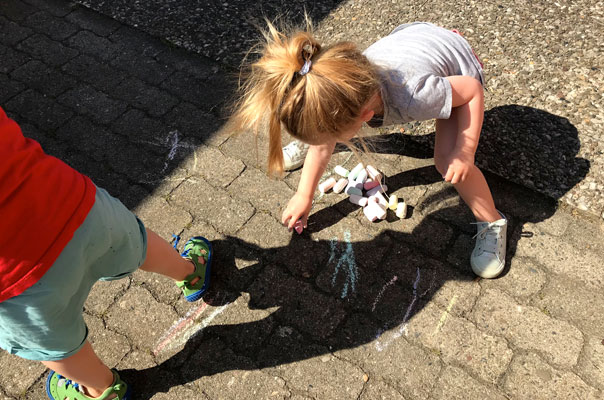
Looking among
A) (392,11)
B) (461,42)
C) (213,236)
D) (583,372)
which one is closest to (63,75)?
(213,236)

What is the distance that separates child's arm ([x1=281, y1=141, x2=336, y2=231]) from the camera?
7.32 feet

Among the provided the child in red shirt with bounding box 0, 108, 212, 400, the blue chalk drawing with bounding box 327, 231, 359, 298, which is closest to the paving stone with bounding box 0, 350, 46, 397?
the child in red shirt with bounding box 0, 108, 212, 400

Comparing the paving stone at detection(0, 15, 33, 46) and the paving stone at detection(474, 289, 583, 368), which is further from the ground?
the paving stone at detection(0, 15, 33, 46)

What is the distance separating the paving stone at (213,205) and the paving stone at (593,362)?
168 centimetres

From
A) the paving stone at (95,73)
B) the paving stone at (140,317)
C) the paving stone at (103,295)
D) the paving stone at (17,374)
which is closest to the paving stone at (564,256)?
the paving stone at (140,317)

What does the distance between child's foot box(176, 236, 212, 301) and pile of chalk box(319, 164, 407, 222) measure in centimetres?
74

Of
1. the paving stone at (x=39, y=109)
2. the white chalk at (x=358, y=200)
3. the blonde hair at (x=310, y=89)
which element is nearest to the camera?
the blonde hair at (x=310, y=89)

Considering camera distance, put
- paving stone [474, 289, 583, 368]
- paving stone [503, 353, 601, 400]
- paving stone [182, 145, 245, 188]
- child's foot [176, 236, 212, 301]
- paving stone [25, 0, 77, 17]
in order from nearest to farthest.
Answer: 1. paving stone [503, 353, 601, 400]
2. paving stone [474, 289, 583, 368]
3. child's foot [176, 236, 212, 301]
4. paving stone [182, 145, 245, 188]
5. paving stone [25, 0, 77, 17]

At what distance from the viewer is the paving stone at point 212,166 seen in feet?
9.22

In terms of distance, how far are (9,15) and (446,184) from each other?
3.91m

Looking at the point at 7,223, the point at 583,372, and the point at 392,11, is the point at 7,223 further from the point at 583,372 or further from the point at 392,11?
the point at 392,11

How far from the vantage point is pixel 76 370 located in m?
1.80

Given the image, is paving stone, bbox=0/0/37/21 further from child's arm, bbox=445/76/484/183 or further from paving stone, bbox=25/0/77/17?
child's arm, bbox=445/76/484/183

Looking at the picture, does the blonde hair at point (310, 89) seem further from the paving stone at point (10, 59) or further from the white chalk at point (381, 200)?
the paving stone at point (10, 59)
